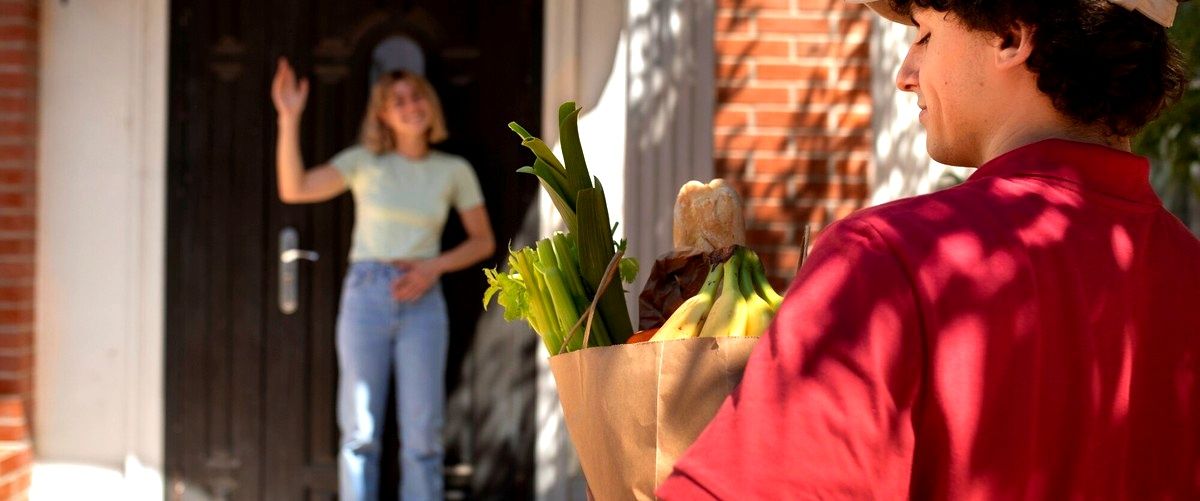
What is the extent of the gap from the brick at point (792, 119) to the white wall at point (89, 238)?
2370 mm

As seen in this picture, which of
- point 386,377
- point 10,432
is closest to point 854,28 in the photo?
point 386,377

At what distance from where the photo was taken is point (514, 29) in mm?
5406

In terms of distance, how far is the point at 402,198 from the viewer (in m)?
5.13

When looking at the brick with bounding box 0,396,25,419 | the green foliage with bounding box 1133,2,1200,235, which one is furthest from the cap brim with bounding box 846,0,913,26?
the brick with bounding box 0,396,25,419

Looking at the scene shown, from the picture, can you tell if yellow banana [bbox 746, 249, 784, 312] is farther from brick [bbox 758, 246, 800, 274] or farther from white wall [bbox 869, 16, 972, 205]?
white wall [bbox 869, 16, 972, 205]

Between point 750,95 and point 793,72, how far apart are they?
18 centimetres

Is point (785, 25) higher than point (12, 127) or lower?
higher

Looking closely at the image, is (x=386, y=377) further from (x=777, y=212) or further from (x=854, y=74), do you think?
(x=854, y=74)

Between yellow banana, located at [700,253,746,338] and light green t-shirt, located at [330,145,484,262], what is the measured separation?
3820 millimetres

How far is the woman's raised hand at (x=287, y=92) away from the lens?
17.2 feet

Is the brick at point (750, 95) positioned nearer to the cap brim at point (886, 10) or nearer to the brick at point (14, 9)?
the brick at point (14, 9)

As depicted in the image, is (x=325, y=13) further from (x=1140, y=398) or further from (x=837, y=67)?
(x=1140, y=398)

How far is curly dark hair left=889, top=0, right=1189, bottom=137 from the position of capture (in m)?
1.10

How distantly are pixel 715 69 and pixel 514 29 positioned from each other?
903 mm
